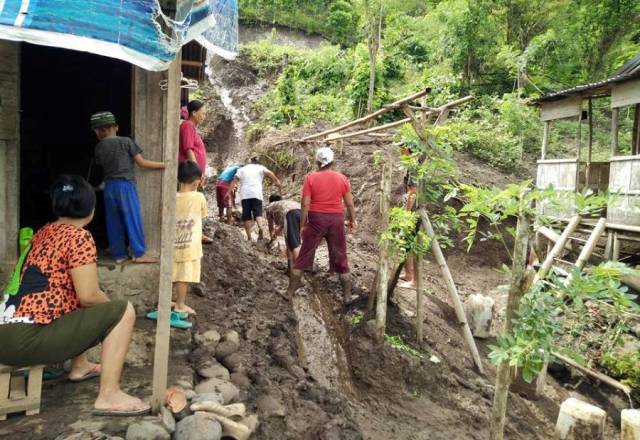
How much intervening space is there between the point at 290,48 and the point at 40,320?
21.9 m

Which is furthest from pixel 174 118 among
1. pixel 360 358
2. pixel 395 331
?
pixel 395 331

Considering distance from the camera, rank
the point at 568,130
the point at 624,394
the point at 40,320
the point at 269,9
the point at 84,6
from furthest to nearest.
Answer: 1. the point at 269,9
2. the point at 568,130
3. the point at 624,394
4. the point at 84,6
5. the point at 40,320

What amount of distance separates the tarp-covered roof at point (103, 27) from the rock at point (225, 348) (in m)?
2.62

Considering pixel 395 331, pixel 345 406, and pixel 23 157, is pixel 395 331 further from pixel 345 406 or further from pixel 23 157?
pixel 23 157

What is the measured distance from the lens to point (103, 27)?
2.84 meters

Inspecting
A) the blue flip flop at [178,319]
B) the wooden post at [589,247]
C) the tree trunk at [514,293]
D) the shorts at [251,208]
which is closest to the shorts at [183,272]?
the blue flip flop at [178,319]

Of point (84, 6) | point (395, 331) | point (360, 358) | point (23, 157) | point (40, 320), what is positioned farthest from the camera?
point (23, 157)

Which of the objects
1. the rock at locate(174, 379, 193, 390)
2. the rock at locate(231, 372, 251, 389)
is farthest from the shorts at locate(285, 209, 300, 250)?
the rock at locate(174, 379, 193, 390)

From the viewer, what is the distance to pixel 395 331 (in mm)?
6297

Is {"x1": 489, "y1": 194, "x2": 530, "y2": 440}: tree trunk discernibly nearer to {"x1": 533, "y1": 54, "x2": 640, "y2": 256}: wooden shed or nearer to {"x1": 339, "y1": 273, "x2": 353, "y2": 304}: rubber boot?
{"x1": 339, "y1": 273, "x2": 353, "y2": 304}: rubber boot

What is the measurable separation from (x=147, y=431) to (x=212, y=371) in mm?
1158

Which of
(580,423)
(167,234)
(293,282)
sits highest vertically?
(167,234)

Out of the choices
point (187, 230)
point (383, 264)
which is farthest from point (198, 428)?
point (383, 264)

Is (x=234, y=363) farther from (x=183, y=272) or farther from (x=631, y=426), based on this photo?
(x=631, y=426)
